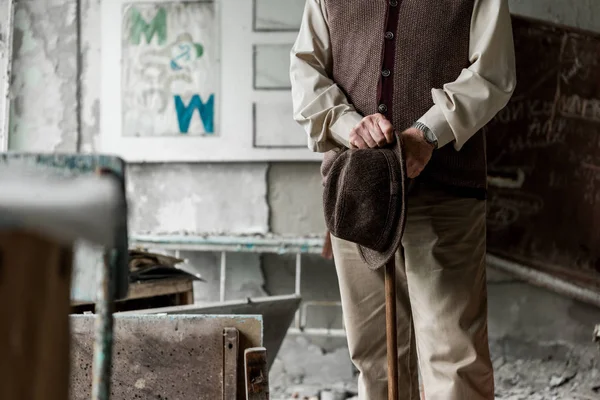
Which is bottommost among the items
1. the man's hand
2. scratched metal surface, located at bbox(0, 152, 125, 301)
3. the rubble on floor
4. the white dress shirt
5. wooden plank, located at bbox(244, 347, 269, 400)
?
the rubble on floor

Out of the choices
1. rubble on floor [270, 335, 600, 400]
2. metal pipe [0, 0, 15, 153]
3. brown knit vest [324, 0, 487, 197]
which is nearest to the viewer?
brown knit vest [324, 0, 487, 197]

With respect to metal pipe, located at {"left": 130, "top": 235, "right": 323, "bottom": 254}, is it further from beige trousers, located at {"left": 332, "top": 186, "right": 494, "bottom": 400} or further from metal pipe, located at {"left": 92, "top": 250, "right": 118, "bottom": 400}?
metal pipe, located at {"left": 92, "top": 250, "right": 118, "bottom": 400}

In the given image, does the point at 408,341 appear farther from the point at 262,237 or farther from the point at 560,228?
the point at 262,237

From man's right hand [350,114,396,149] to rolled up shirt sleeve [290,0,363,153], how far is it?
52mm

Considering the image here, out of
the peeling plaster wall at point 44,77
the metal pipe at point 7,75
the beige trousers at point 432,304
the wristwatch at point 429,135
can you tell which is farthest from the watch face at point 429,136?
the metal pipe at point 7,75

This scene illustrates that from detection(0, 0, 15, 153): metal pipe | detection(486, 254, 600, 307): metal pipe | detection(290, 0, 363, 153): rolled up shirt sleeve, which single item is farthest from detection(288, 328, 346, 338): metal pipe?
detection(0, 0, 15, 153): metal pipe

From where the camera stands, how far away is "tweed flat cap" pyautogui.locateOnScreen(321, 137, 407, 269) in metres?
1.50

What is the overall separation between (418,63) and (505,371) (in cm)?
163

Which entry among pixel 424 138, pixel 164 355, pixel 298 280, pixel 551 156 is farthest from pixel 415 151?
pixel 298 280

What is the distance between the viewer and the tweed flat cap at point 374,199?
1.50 m

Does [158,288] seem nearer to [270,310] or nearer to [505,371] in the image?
[270,310]

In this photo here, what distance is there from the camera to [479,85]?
1.61 meters

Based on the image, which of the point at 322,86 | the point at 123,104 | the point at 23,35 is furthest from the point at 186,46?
the point at 322,86

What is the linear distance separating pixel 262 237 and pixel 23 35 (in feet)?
5.02
